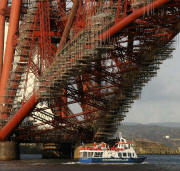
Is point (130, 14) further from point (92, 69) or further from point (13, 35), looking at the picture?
point (13, 35)

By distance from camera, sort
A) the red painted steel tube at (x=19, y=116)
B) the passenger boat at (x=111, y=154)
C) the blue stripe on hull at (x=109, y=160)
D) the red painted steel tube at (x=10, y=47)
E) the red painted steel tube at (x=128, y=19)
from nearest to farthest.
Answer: the red painted steel tube at (x=128, y=19)
the red painted steel tube at (x=19, y=116)
the blue stripe on hull at (x=109, y=160)
the passenger boat at (x=111, y=154)
the red painted steel tube at (x=10, y=47)

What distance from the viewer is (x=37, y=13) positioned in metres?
59.9

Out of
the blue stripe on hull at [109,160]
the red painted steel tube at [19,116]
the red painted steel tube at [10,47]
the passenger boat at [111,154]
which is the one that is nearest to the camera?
the red painted steel tube at [19,116]

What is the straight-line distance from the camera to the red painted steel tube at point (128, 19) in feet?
160

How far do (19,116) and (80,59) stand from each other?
906cm

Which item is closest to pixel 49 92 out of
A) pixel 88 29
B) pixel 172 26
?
pixel 88 29

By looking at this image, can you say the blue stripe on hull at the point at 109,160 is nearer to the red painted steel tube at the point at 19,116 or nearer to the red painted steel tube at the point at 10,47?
the red painted steel tube at the point at 19,116

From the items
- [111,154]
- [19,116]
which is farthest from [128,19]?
[111,154]

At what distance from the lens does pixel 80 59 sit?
2028 inches

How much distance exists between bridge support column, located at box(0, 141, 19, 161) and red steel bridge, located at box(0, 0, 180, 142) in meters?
0.68

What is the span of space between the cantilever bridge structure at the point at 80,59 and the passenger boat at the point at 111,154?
15.7 feet

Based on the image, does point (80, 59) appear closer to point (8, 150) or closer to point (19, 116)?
point (19, 116)

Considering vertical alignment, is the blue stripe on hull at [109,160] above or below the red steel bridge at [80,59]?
below

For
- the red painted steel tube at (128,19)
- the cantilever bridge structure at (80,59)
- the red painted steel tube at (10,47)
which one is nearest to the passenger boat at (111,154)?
the cantilever bridge structure at (80,59)
